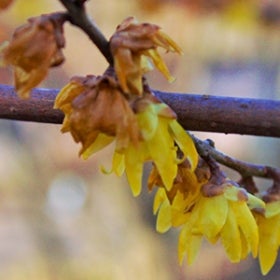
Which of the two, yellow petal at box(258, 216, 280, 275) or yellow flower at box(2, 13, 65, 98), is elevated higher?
yellow flower at box(2, 13, 65, 98)

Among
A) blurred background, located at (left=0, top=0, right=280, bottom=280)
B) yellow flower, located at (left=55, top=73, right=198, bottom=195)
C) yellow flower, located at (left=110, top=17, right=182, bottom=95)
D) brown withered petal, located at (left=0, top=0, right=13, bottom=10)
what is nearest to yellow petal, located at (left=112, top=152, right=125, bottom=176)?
yellow flower, located at (left=55, top=73, right=198, bottom=195)

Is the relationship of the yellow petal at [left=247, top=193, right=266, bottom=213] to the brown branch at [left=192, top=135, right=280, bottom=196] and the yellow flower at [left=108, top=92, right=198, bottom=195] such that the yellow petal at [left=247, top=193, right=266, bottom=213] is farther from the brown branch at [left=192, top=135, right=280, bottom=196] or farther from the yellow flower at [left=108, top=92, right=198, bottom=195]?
the yellow flower at [left=108, top=92, right=198, bottom=195]

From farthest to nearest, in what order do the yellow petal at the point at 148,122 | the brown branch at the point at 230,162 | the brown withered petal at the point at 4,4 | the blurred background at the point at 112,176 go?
the blurred background at the point at 112,176, the brown branch at the point at 230,162, the yellow petal at the point at 148,122, the brown withered petal at the point at 4,4

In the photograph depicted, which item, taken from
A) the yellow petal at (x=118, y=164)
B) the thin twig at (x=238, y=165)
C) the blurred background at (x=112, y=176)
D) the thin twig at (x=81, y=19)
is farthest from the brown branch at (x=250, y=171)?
the blurred background at (x=112, y=176)

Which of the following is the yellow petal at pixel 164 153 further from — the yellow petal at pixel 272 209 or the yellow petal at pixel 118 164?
the yellow petal at pixel 272 209

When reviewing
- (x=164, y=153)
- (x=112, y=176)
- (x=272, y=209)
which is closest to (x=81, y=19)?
(x=164, y=153)

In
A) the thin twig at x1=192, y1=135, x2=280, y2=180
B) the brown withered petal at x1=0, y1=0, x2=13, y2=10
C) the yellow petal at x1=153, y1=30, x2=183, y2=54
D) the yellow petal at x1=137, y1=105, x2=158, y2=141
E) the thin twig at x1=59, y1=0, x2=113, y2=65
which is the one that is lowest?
the thin twig at x1=192, y1=135, x2=280, y2=180

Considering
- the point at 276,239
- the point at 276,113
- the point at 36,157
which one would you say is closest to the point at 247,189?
the point at 276,239
